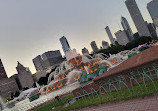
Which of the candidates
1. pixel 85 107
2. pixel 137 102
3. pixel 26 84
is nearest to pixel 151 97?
pixel 137 102

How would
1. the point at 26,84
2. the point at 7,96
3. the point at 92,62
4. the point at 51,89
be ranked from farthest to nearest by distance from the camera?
the point at 26,84, the point at 7,96, the point at 92,62, the point at 51,89

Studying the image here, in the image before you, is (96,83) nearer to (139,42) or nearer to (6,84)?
(139,42)

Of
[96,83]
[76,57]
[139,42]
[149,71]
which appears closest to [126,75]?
[149,71]

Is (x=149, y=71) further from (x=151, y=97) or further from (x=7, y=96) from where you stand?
(x=7, y=96)

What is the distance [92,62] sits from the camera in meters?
37.8

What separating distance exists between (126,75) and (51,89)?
2706cm

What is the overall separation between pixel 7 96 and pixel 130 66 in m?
172

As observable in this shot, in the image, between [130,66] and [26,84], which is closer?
[130,66]

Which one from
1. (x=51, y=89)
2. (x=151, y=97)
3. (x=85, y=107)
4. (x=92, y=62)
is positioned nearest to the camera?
(x=151, y=97)

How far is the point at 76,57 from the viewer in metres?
41.0

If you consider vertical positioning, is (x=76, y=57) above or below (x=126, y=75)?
above

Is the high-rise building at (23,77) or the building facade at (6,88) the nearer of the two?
the building facade at (6,88)

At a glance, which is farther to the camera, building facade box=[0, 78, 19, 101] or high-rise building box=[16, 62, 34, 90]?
high-rise building box=[16, 62, 34, 90]

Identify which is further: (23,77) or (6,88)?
(23,77)
